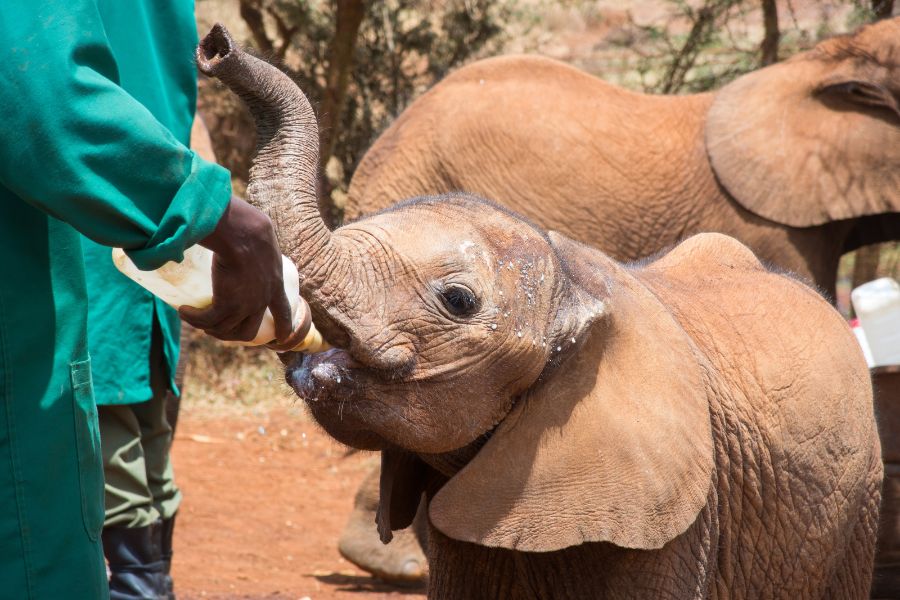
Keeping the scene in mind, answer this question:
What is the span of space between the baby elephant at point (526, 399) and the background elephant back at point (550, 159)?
285cm

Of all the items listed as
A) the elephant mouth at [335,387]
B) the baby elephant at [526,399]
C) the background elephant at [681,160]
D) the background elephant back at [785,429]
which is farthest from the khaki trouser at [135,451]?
the background elephant at [681,160]

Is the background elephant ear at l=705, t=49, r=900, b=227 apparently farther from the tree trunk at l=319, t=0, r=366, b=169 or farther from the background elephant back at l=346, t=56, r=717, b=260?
the tree trunk at l=319, t=0, r=366, b=169

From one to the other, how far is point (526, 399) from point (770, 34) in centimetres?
525

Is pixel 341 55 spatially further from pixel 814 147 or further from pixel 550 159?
pixel 814 147

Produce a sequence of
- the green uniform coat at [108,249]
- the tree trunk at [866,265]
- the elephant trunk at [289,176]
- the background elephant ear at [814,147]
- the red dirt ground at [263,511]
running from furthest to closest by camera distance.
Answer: the tree trunk at [866,265], the background elephant ear at [814,147], the red dirt ground at [263,511], the green uniform coat at [108,249], the elephant trunk at [289,176]

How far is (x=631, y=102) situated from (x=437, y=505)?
386 cm

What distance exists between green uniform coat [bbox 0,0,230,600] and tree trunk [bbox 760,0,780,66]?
229 inches

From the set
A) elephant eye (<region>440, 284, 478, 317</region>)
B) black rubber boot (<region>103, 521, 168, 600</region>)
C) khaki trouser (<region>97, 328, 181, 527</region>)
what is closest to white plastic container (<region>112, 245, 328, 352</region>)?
elephant eye (<region>440, 284, 478, 317</region>)

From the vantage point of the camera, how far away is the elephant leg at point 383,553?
5285mm

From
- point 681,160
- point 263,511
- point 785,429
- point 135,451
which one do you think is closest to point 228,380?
point 263,511

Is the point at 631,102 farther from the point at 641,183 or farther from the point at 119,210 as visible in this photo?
the point at 119,210

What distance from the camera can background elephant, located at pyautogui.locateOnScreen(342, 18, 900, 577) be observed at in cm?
564

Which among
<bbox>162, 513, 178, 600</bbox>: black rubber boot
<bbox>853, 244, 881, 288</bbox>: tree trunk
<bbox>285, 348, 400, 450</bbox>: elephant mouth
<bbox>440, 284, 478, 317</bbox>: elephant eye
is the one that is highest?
<bbox>440, 284, 478, 317</bbox>: elephant eye

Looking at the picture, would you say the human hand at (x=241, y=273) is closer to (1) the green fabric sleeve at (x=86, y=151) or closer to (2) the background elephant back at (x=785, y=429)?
(1) the green fabric sleeve at (x=86, y=151)
